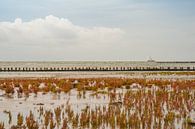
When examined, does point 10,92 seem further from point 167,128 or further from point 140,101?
point 167,128

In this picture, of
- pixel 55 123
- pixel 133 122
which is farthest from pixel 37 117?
pixel 133 122

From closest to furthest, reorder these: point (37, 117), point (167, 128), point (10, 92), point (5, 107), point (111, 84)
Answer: point (167, 128) < point (37, 117) < point (5, 107) < point (10, 92) < point (111, 84)

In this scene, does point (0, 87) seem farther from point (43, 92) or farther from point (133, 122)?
point (133, 122)

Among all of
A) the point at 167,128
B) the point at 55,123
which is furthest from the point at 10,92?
the point at 167,128

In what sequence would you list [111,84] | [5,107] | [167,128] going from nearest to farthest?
1. [167,128]
2. [5,107]
3. [111,84]

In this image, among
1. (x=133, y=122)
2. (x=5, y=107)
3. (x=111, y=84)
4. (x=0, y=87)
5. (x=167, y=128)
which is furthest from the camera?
(x=111, y=84)

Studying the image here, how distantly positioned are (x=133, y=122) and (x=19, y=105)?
763 centimetres

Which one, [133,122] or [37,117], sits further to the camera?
[37,117]

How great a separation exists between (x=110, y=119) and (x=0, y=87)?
18101mm

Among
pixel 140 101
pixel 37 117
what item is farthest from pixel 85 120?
pixel 140 101

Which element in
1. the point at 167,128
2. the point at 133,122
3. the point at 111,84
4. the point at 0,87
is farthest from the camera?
the point at 111,84

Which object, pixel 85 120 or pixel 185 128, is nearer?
pixel 185 128

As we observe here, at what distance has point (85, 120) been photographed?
38.2 ft

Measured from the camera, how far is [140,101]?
1678 cm
